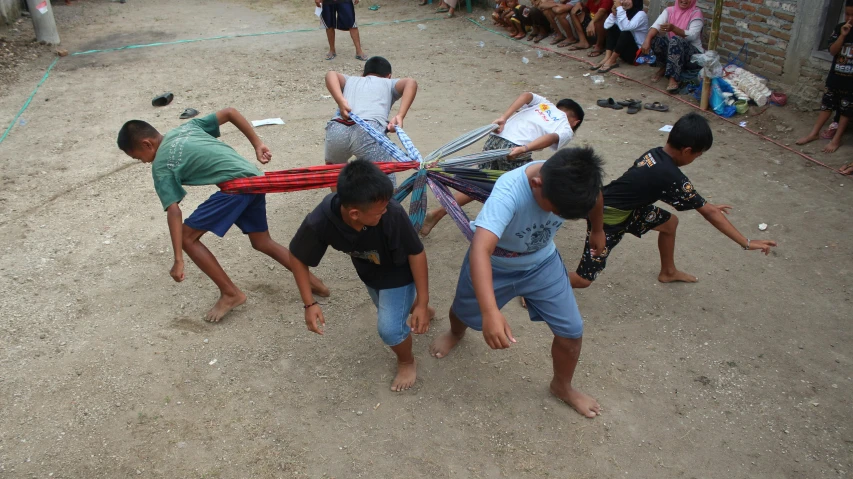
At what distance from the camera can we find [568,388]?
278 centimetres

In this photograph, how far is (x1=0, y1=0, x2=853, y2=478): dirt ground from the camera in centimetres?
261

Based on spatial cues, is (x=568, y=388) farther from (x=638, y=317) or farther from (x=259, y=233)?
(x=259, y=233)

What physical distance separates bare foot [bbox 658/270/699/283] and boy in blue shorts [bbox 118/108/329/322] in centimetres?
226

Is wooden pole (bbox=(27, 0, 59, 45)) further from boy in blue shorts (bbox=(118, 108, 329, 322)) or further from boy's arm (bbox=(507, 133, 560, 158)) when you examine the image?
boy's arm (bbox=(507, 133, 560, 158))

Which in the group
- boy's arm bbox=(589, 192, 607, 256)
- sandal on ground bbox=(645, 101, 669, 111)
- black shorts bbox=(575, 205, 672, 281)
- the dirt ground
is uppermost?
boy's arm bbox=(589, 192, 607, 256)

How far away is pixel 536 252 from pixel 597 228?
Result: 1.20ft

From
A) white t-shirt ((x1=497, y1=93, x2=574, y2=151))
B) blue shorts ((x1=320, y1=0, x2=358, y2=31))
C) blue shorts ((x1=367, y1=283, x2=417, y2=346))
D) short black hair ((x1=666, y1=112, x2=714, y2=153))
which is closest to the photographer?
blue shorts ((x1=367, y1=283, x2=417, y2=346))

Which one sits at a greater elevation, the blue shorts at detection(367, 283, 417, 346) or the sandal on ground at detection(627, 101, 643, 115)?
the blue shorts at detection(367, 283, 417, 346)

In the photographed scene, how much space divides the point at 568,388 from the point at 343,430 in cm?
100

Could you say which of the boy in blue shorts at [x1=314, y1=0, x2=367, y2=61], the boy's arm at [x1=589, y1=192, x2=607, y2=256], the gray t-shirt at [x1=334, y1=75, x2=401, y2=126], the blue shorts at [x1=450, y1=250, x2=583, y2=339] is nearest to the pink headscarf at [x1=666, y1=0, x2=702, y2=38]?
the boy in blue shorts at [x1=314, y1=0, x2=367, y2=61]

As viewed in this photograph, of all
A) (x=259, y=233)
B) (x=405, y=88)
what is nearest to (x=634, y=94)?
(x=405, y=88)

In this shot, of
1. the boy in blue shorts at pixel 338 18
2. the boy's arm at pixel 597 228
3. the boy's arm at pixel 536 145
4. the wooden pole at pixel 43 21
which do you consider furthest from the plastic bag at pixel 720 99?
the wooden pole at pixel 43 21

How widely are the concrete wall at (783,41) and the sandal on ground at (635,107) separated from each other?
117 cm

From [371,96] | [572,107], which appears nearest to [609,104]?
[572,107]
